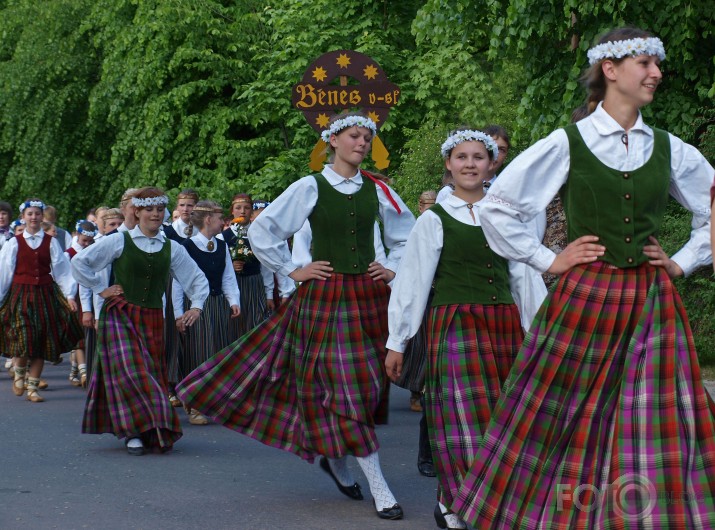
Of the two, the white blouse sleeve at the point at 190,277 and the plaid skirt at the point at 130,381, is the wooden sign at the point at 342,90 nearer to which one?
the white blouse sleeve at the point at 190,277

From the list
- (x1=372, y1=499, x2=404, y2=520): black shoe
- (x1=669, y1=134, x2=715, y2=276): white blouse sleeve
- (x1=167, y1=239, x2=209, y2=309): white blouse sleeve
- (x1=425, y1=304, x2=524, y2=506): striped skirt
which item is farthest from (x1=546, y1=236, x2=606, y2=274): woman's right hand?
(x1=167, y1=239, x2=209, y2=309): white blouse sleeve

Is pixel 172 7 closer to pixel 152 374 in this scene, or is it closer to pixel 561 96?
pixel 561 96

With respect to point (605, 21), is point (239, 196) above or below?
below

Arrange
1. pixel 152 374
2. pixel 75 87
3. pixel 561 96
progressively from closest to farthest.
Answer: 1. pixel 152 374
2. pixel 561 96
3. pixel 75 87

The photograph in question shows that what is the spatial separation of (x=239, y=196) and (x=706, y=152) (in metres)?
4.59

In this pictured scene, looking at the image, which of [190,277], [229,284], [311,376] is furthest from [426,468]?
[229,284]

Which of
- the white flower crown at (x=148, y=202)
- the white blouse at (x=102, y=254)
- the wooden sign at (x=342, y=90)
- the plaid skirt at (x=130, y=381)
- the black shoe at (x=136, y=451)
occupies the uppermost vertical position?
the wooden sign at (x=342, y=90)

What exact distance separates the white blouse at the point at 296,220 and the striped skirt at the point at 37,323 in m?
6.37

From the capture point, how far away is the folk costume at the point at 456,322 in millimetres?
5895

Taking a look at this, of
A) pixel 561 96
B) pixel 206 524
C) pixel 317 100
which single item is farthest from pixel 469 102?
pixel 206 524

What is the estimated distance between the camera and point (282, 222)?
7191mm

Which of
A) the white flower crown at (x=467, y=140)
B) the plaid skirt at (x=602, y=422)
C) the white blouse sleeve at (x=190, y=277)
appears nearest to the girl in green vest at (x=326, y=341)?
the white flower crown at (x=467, y=140)

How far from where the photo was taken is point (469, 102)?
84.5 feet

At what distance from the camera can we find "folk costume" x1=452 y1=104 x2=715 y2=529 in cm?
443
